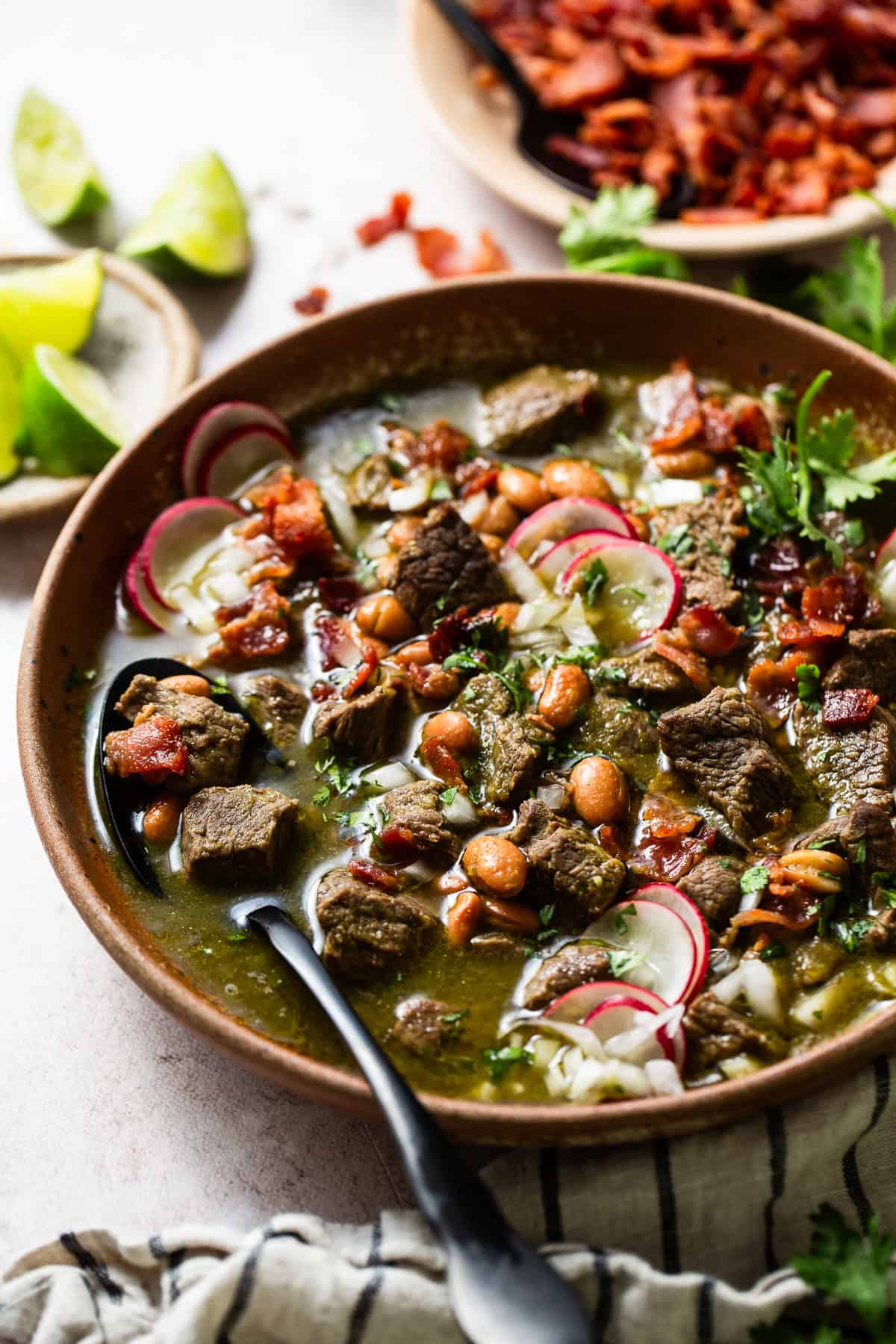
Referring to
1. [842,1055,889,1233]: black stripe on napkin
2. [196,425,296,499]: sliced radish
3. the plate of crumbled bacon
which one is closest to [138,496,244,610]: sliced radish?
[196,425,296,499]: sliced radish

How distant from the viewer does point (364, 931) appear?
3.55 m

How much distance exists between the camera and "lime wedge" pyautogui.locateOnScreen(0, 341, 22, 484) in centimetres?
498

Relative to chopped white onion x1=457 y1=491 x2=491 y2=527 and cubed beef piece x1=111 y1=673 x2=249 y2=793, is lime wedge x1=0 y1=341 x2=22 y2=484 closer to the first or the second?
cubed beef piece x1=111 y1=673 x2=249 y2=793

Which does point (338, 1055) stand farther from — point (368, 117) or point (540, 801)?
point (368, 117)

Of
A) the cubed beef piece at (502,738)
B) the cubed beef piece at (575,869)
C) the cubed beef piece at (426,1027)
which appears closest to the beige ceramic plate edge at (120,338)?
the cubed beef piece at (502,738)

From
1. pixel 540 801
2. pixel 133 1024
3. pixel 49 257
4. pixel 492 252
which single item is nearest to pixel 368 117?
pixel 492 252

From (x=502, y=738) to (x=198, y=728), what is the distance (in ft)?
3.03

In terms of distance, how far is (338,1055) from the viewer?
3453 millimetres

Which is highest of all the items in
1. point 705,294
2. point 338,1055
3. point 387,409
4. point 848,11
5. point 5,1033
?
point 848,11

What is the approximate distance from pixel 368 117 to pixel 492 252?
1.44 metres

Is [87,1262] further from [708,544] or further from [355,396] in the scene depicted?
[355,396]

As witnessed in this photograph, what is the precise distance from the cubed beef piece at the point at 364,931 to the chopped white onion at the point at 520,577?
1.28 m

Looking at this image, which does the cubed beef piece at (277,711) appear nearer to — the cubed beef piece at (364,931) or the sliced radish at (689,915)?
the cubed beef piece at (364,931)

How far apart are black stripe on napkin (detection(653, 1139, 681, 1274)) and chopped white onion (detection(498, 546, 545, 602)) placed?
→ 1897 mm
